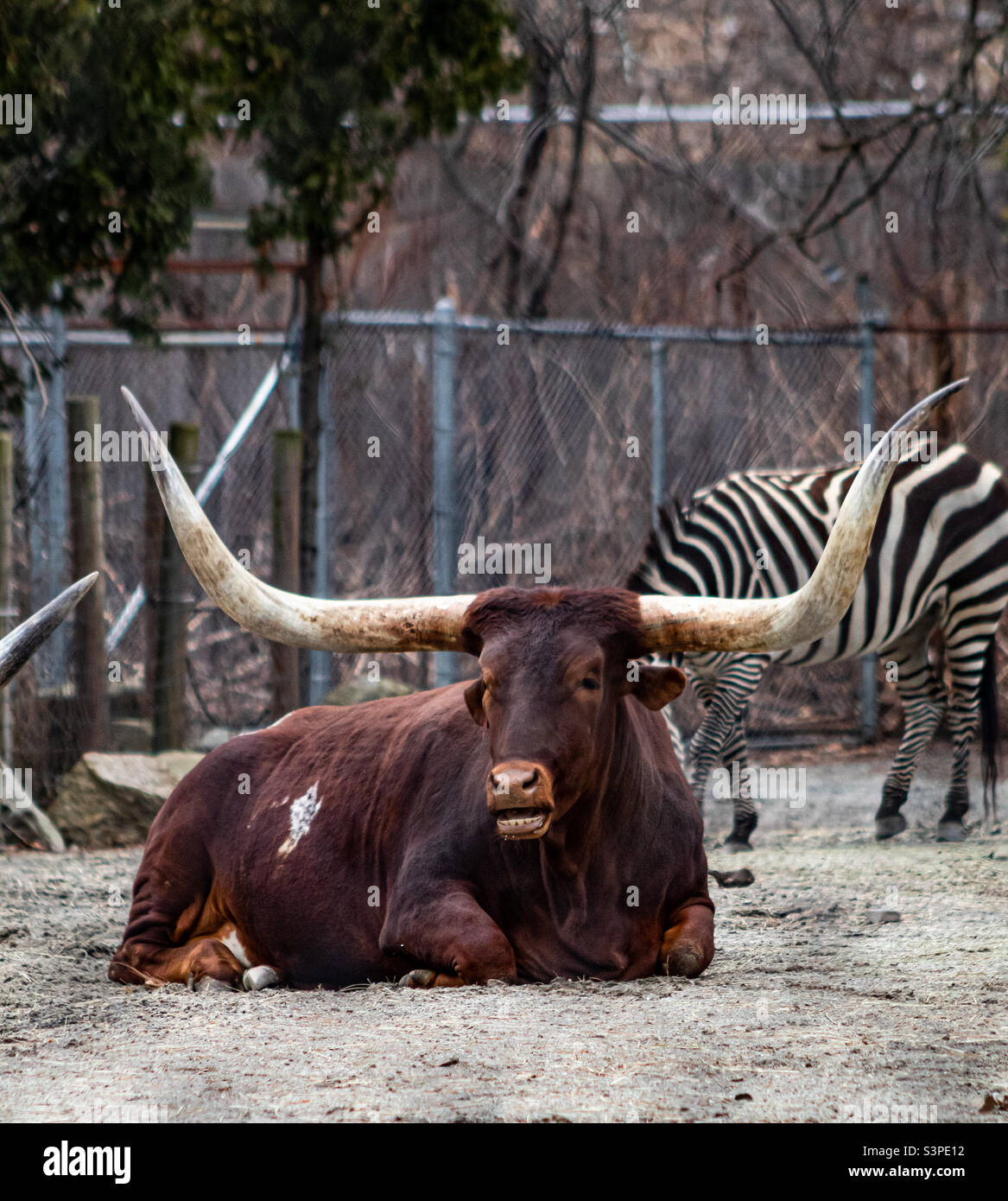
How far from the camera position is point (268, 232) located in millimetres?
8992

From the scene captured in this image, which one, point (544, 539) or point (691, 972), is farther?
point (544, 539)

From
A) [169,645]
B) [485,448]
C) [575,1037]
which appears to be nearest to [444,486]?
[485,448]

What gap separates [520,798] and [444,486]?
5.39m

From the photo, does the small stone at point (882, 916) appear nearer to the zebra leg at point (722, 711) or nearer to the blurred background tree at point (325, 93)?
the zebra leg at point (722, 711)

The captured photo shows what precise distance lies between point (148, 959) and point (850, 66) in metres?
13.5

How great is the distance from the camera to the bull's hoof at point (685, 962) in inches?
177

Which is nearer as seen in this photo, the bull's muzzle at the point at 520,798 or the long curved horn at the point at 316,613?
Result: the bull's muzzle at the point at 520,798

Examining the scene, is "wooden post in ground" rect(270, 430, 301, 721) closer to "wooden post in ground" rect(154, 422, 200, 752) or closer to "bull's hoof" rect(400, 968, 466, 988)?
"wooden post in ground" rect(154, 422, 200, 752)

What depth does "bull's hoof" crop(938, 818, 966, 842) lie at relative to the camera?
8.12 m

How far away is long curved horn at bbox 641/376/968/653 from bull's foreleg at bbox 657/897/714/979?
0.81 metres

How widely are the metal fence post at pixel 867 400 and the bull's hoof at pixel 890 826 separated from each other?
274cm

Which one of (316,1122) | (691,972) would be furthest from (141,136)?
(316,1122)

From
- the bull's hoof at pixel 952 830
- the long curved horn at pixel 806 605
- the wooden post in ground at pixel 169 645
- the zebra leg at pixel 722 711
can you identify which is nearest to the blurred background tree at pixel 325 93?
the wooden post in ground at pixel 169 645
